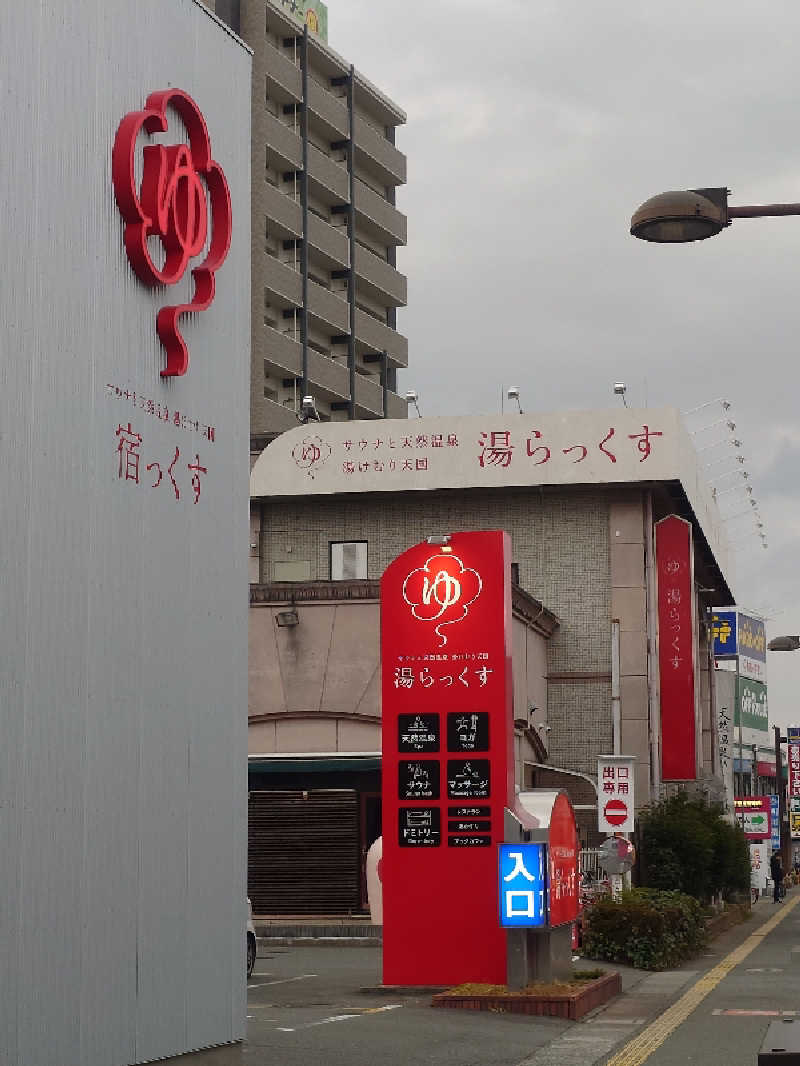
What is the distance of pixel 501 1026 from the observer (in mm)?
19516

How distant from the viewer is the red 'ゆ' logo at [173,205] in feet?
41.2

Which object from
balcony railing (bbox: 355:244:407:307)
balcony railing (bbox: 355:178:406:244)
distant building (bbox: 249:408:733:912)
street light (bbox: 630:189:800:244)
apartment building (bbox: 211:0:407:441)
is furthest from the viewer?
balcony railing (bbox: 355:178:406:244)

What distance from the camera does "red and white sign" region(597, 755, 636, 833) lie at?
3216cm

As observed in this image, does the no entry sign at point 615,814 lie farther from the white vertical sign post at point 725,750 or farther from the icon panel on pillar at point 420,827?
the white vertical sign post at point 725,750

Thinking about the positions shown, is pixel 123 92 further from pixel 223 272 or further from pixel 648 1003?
Result: pixel 648 1003

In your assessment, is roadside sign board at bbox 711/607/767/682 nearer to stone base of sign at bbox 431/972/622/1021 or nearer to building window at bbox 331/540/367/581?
building window at bbox 331/540/367/581

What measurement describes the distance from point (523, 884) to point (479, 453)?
2401 cm

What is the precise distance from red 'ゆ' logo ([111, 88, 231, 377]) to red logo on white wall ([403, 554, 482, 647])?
10.2 metres

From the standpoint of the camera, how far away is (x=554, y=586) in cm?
4406

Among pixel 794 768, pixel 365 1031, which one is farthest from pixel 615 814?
pixel 794 768

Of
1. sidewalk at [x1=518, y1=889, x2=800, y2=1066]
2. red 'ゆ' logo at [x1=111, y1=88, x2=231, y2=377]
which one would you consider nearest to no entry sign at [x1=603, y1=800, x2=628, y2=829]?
sidewalk at [x1=518, y1=889, x2=800, y2=1066]

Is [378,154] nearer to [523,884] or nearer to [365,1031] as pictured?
[523,884]

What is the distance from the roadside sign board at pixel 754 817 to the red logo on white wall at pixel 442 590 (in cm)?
4285

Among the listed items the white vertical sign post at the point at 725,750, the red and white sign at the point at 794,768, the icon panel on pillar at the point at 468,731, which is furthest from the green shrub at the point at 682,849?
the red and white sign at the point at 794,768
